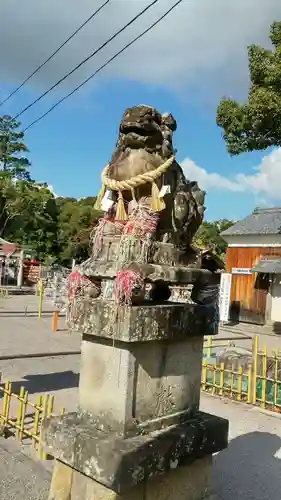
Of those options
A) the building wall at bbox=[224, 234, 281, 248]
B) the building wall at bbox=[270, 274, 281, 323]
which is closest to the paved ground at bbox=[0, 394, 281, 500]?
the building wall at bbox=[270, 274, 281, 323]

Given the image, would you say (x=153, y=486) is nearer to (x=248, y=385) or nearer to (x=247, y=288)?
(x=248, y=385)

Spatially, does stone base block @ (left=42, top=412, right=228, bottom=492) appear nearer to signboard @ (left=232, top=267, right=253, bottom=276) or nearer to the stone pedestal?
the stone pedestal

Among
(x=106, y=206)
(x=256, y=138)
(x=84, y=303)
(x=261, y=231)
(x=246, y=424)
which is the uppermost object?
(x=256, y=138)

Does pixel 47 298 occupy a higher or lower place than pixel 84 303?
lower

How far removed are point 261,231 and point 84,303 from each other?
69.0 feet

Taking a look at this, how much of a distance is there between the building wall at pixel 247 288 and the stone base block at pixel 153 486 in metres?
19.4

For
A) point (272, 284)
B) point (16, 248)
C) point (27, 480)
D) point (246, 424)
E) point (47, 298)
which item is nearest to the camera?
point (27, 480)

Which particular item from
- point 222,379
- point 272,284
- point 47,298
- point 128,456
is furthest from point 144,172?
point 47,298

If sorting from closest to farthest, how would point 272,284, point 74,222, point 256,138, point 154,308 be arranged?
1. point 154,308
2. point 256,138
3. point 272,284
4. point 74,222

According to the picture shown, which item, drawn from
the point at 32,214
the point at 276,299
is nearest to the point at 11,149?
the point at 32,214

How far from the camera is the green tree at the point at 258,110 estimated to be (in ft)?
38.6

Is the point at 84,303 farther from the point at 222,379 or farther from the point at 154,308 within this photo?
the point at 222,379

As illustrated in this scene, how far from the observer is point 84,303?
3006 mm

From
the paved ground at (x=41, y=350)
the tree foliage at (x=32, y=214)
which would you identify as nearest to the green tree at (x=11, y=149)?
the tree foliage at (x=32, y=214)
